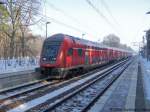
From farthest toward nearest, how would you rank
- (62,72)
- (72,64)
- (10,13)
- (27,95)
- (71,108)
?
(10,13), (72,64), (62,72), (27,95), (71,108)

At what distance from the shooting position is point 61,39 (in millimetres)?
25234

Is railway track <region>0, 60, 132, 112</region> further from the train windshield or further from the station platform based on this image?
the train windshield

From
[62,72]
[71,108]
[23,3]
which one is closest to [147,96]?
[71,108]

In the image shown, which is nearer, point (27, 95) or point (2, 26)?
point (27, 95)

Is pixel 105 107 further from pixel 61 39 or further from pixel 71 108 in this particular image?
pixel 61 39

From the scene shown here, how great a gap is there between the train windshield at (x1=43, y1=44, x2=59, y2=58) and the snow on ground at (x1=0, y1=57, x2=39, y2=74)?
34.8 feet

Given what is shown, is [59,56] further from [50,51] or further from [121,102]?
[121,102]

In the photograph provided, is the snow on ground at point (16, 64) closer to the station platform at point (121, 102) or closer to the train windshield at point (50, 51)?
the train windshield at point (50, 51)

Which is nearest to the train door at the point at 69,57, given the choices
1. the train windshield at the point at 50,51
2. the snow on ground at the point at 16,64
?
the train windshield at the point at 50,51

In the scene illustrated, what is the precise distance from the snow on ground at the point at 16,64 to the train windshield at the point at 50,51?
10594 mm

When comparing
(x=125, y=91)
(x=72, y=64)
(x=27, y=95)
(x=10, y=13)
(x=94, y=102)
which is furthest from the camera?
(x=10, y=13)

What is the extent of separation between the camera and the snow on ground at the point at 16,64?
3734cm

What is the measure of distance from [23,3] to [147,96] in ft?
126

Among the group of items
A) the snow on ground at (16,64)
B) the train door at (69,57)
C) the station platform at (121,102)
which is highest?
the train door at (69,57)
